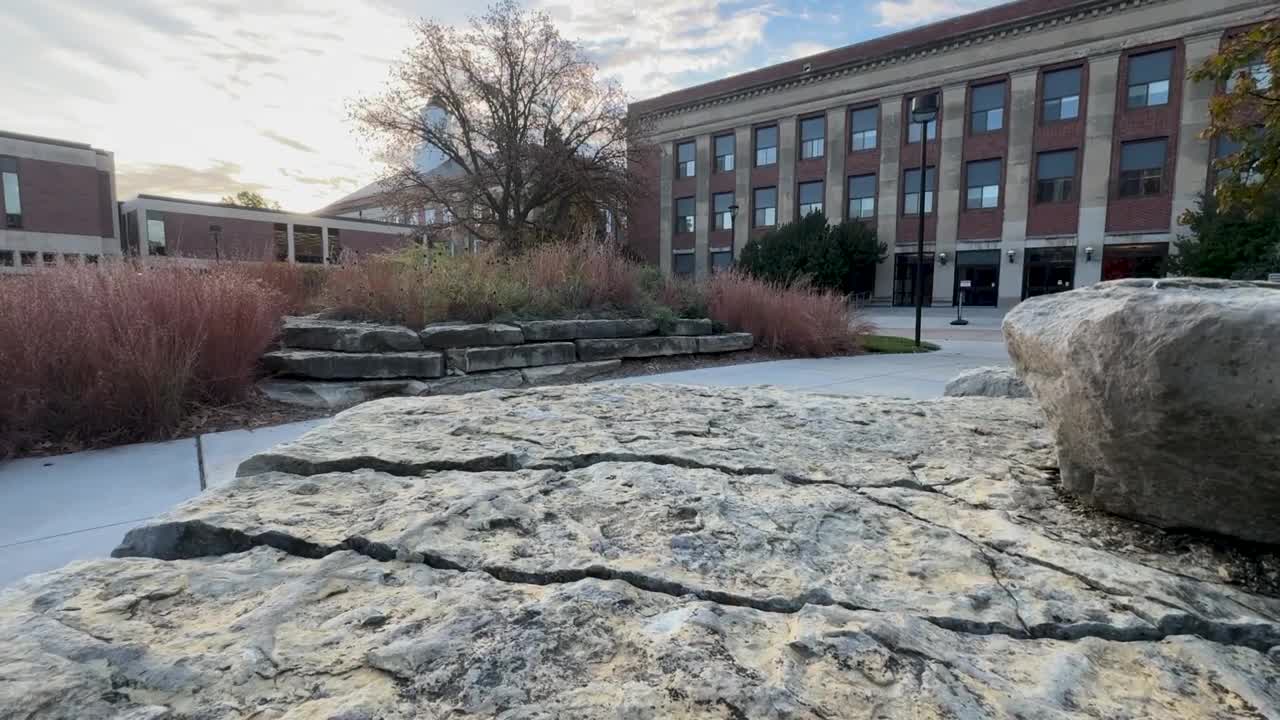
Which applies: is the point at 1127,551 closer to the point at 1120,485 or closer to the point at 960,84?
the point at 1120,485

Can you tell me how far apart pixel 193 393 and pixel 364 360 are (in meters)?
1.41

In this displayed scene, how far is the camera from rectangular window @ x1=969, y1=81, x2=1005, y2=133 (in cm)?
3073

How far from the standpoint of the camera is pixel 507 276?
29.2 ft

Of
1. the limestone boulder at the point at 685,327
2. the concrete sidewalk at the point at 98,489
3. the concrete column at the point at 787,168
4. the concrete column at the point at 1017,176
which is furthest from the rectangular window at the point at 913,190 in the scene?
the concrete sidewalk at the point at 98,489

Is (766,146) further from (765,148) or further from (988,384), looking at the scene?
(988,384)

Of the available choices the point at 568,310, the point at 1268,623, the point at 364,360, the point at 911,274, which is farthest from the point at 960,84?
the point at 1268,623

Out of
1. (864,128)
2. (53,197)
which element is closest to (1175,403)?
A: (864,128)

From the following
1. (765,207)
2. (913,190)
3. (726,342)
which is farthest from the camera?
(765,207)

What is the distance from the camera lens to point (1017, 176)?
30250mm

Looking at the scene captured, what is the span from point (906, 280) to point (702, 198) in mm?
13956

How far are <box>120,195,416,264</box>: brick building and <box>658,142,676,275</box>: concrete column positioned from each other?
16597 mm

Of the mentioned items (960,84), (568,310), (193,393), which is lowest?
(193,393)

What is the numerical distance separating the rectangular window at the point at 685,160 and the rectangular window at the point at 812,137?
7273 millimetres

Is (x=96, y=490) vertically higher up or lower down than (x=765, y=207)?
lower down
